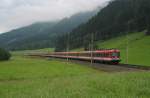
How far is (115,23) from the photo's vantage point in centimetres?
14138

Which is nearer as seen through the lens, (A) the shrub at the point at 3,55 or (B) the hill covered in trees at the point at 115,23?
(A) the shrub at the point at 3,55

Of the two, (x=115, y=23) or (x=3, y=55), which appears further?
(x=115, y=23)

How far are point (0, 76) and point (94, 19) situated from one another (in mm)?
133707

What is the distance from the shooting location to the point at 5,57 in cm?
6769

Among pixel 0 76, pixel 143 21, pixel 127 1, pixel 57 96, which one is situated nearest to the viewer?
pixel 57 96

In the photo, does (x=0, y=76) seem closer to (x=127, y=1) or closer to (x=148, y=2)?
(x=148, y=2)

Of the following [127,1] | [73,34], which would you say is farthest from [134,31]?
[73,34]

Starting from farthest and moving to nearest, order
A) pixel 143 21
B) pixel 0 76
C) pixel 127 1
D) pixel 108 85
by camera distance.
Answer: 1. pixel 127 1
2. pixel 143 21
3. pixel 0 76
4. pixel 108 85

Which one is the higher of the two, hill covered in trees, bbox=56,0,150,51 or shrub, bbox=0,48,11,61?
hill covered in trees, bbox=56,0,150,51

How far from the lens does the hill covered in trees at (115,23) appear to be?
410ft

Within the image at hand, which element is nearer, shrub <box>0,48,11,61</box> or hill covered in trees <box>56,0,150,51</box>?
shrub <box>0,48,11,61</box>

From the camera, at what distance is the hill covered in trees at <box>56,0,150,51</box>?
125 metres

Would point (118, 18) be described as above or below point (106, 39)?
above

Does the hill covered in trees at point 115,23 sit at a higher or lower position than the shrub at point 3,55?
higher
